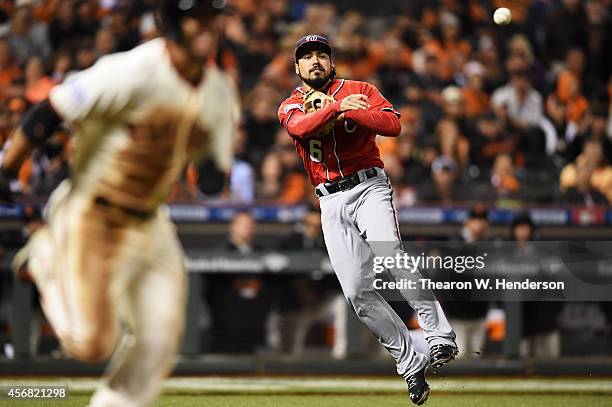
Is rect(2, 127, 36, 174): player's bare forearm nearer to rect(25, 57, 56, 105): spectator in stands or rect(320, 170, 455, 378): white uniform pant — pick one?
rect(320, 170, 455, 378): white uniform pant

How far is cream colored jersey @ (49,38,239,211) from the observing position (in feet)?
14.7

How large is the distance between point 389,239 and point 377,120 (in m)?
0.74

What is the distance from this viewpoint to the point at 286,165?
11648 millimetres

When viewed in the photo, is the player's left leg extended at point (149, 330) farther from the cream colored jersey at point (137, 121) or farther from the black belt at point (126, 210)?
the cream colored jersey at point (137, 121)

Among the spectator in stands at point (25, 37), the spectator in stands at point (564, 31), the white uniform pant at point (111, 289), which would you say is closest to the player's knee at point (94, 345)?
the white uniform pant at point (111, 289)

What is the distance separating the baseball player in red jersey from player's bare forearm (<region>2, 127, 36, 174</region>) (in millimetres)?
2593

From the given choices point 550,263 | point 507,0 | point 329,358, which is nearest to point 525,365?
point 550,263

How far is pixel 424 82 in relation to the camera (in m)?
14.1

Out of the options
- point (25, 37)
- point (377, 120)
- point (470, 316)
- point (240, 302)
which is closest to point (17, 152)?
point (377, 120)

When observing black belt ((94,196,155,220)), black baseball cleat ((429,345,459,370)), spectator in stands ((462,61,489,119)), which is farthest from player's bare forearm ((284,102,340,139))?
spectator in stands ((462,61,489,119))

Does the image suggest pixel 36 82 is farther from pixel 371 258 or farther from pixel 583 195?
pixel 371 258

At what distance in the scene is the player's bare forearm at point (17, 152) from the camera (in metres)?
4.46

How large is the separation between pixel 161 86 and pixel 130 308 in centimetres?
96

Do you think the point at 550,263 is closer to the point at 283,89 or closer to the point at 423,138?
the point at 423,138
